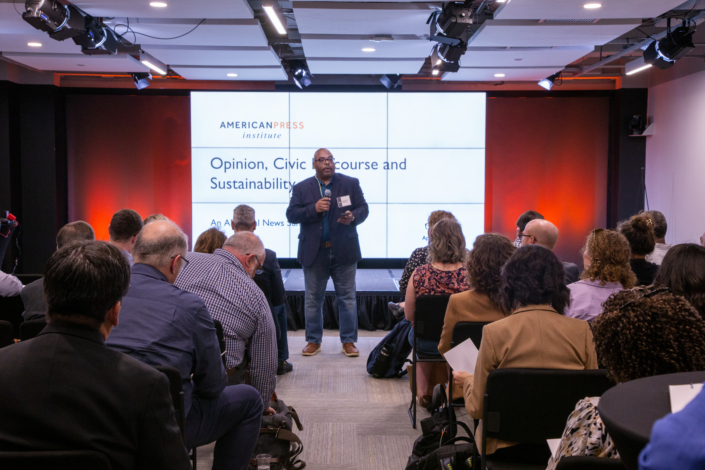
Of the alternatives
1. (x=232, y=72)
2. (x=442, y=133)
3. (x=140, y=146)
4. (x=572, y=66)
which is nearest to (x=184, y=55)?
(x=232, y=72)

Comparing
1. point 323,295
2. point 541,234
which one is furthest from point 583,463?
point 323,295

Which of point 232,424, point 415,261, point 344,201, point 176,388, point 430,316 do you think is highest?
point 344,201

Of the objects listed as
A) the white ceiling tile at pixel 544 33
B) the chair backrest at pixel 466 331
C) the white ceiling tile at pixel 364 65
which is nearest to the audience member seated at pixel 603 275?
the chair backrest at pixel 466 331

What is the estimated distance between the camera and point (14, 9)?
4328 millimetres

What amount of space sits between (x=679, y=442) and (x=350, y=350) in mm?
4498

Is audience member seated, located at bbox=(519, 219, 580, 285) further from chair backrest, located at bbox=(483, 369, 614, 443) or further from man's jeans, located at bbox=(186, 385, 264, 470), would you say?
man's jeans, located at bbox=(186, 385, 264, 470)

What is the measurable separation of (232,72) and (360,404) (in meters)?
4.67

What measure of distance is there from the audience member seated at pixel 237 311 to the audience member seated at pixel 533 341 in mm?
931

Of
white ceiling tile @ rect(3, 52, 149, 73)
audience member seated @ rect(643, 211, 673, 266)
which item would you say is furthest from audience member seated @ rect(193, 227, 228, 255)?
white ceiling tile @ rect(3, 52, 149, 73)

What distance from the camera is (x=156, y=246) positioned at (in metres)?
2.00

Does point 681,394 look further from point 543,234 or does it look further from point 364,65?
point 364,65

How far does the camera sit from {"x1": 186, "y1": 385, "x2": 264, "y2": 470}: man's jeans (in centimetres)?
205

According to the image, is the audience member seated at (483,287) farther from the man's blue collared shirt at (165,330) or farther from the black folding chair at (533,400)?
the man's blue collared shirt at (165,330)

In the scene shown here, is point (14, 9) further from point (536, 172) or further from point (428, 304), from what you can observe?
point (536, 172)
